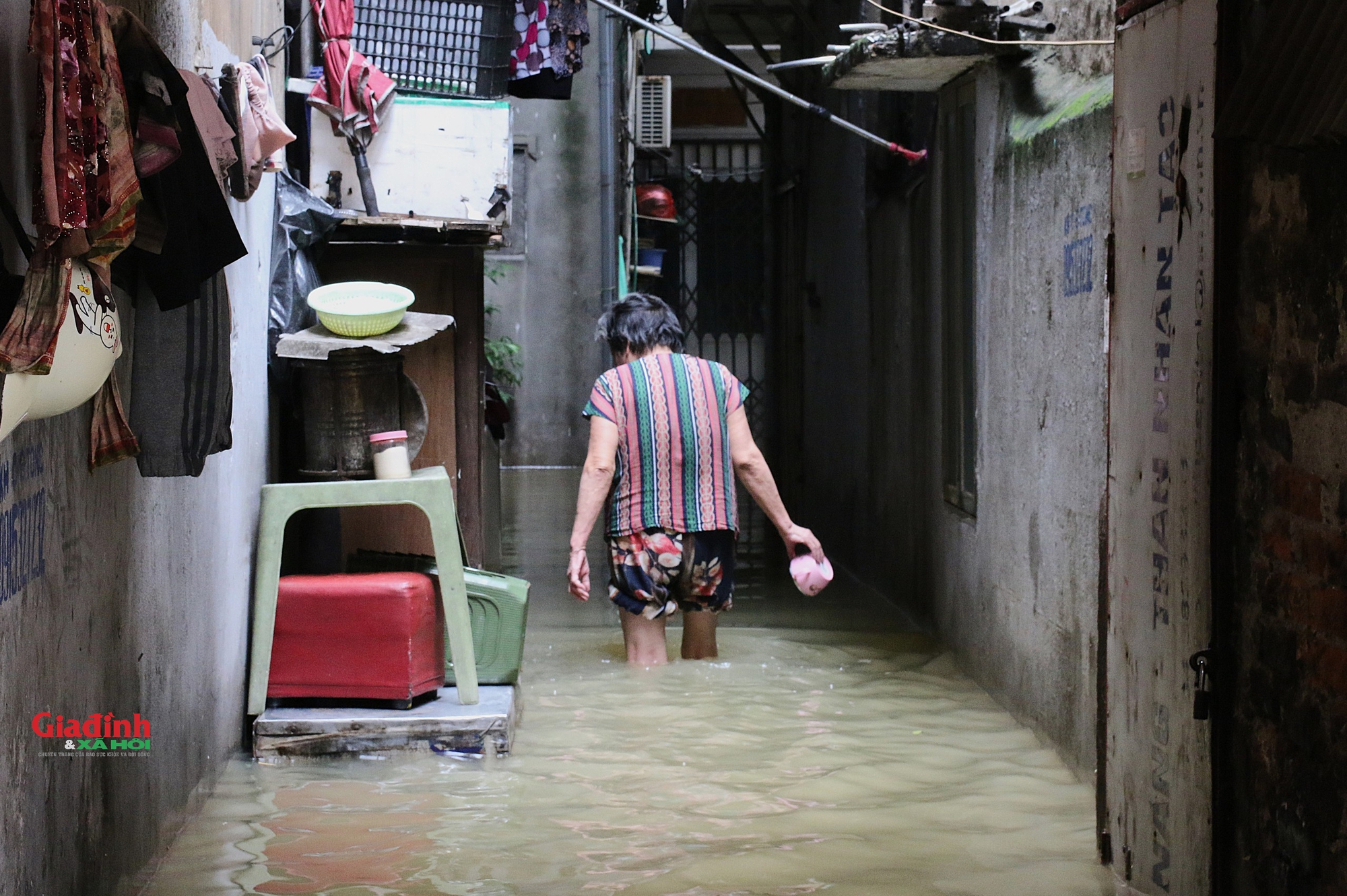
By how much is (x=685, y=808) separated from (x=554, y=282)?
13651mm

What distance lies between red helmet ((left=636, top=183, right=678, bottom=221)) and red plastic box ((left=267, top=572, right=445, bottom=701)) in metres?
13.8

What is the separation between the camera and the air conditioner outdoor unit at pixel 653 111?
58.0ft

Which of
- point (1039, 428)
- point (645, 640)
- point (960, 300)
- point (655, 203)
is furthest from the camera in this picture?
point (655, 203)

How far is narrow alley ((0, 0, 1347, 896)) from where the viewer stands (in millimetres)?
2551

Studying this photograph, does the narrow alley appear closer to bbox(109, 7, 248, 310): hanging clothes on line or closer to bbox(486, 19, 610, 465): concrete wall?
bbox(109, 7, 248, 310): hanging clothes on line

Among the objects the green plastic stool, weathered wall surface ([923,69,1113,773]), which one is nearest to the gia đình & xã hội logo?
the green plastic stool

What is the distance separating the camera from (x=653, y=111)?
17.9 metres

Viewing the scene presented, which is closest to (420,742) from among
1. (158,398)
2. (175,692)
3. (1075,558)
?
(175,692)

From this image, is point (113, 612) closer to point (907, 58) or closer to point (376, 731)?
point (376, 731)

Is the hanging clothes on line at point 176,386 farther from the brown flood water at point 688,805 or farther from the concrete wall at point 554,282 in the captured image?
the concrete wall at point 554,282

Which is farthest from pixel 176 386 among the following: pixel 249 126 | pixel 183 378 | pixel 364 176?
pixel 364 176

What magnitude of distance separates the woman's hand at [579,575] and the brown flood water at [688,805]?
0.41 metres

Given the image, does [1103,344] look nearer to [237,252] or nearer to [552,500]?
[237,252]

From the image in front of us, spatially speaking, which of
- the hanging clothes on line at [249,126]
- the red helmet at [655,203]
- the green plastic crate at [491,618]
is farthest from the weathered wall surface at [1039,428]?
the red helmet at [655,203]
